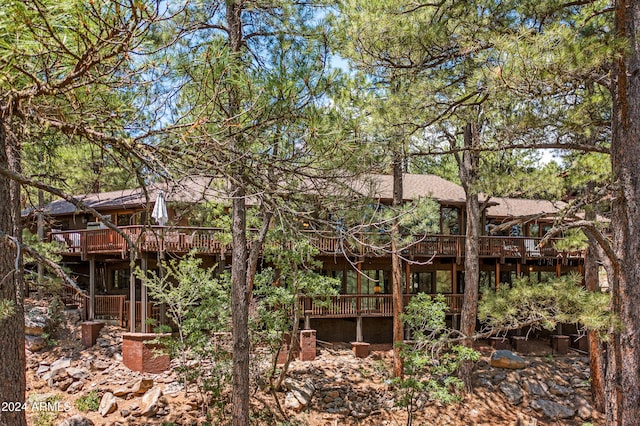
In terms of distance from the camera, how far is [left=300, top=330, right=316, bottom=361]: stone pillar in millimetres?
14883

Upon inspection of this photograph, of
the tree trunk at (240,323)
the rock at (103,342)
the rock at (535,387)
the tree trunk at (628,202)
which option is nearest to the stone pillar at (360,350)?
the rock at (535,387)

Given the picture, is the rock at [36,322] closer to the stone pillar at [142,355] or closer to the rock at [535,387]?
the stone pillar at [142,355]

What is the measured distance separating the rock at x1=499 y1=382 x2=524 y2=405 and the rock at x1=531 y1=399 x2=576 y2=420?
0.38 meters

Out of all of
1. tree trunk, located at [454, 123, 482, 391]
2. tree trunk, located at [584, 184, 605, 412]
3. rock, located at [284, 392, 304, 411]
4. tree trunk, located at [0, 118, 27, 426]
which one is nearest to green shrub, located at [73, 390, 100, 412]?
rock, located at [284, 392, 304, 411]

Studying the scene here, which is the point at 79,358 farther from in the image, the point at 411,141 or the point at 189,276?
the point at 411,141

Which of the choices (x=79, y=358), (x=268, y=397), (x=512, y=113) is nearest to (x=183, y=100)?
(x=512, y=113)

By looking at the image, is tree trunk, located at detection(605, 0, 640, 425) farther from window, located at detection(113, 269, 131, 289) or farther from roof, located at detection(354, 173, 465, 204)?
window, located at detection(113, 269, 131, 289)

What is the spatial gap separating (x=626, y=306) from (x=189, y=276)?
898cm

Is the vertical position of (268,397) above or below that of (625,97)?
below

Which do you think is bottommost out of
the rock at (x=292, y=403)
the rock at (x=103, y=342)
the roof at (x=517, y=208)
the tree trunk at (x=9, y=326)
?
the rock at (x=292, y=403)

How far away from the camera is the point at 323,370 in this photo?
46.7 feet

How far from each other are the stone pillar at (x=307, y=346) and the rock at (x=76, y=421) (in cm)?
618

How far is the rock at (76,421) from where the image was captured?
10.1 m

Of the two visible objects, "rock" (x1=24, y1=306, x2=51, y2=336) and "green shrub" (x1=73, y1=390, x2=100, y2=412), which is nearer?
"green shrub" (x1=73, y1=390, x2=100, y2=412)
